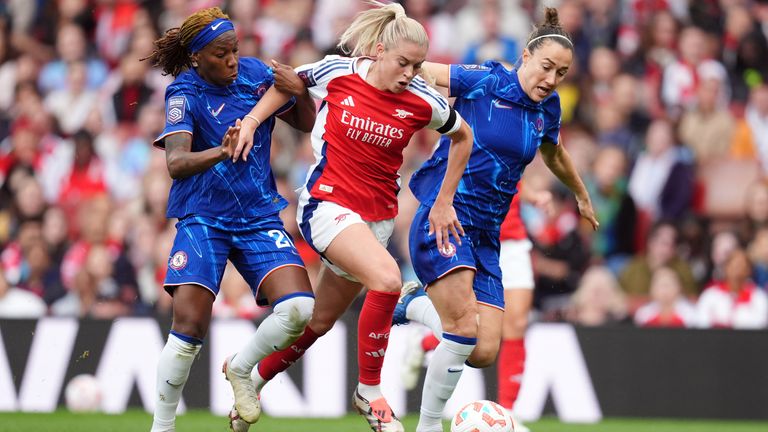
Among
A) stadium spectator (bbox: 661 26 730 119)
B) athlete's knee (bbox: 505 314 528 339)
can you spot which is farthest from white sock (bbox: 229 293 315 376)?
stadium spectator (bbox: 661 26 730 119)

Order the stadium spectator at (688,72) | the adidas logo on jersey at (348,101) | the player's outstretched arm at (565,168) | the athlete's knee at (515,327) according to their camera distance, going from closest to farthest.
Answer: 1. the adidas logo on jersey at (348,101)
2. the player's outstretched arm at (565,168)
3. the athlete's knee at (515,327)
4. the stadium spectator at (688,72)

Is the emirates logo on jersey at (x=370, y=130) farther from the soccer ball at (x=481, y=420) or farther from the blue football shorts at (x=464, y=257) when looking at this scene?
the soccer ball at (x=481, y=420)

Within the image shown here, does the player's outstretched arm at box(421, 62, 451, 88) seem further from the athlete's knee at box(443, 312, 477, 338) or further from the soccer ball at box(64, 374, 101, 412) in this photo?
the soccer ball at box(64, 374, 101, 412)

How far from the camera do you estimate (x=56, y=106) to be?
1495cm

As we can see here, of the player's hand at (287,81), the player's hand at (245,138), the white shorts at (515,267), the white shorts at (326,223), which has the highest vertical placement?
the player's hand at (287,81)

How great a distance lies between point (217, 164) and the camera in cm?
754

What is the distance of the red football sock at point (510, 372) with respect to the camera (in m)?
9.55

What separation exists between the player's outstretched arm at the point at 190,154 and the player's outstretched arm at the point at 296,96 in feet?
1.56

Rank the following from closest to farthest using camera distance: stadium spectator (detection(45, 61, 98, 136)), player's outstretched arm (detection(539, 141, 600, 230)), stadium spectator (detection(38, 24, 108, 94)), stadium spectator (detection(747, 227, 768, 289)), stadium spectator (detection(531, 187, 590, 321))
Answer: player's outstretched arm (detection(539, 141, 600, 230))
stadium spectator (detection(747, 227, 768, 289))
stadium spectator (detection(531, 187, 590, 321))
stadium spectator (detection(45, 61, 98, 136))
stadium spectator (detection(38, 24, 108, 94))

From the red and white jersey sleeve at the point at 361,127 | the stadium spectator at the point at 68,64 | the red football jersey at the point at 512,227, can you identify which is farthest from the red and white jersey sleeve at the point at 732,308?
the stadium spectator at the point at 68,64

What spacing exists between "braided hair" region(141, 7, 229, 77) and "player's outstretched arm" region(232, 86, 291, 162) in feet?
1.64

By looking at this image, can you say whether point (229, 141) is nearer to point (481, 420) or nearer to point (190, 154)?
point (190, 154)

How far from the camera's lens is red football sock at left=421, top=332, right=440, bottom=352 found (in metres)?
9.75

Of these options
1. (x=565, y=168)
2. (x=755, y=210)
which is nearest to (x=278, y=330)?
(x=565, y=168)
